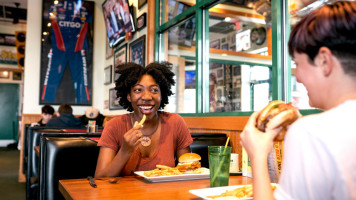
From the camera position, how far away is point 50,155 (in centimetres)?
195

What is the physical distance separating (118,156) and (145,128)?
40 centimetres

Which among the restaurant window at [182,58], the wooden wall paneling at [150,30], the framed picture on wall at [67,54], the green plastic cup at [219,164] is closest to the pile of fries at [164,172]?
the green plastic cup at [219,164]

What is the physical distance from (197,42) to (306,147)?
296cm

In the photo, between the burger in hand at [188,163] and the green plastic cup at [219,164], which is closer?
the green plastic cup at [219,164]

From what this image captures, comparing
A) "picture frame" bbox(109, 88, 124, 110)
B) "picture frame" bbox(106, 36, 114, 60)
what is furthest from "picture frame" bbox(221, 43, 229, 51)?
"picture frame" bbox(106, 36, 114, 60)

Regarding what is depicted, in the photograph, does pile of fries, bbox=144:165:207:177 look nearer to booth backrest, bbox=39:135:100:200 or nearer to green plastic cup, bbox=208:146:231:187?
green plastic cup, bbox=208:146:231:187

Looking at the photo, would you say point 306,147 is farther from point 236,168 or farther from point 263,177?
point 236,168

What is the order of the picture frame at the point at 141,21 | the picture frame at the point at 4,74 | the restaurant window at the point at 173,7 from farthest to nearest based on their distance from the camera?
the picture frame at the point at 4,74, the picture frame at the point at 141,21, the restaurant window at the point at 173,7

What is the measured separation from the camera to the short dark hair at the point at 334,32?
2.18ft

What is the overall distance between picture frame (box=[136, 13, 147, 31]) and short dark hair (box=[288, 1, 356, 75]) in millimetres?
4170

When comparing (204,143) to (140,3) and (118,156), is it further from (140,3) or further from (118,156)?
(140,3)

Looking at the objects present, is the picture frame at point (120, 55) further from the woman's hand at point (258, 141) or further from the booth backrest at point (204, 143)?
the woman's hand at point (258, 141)

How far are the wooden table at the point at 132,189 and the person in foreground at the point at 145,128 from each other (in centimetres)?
29

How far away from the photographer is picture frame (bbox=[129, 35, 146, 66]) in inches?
187
